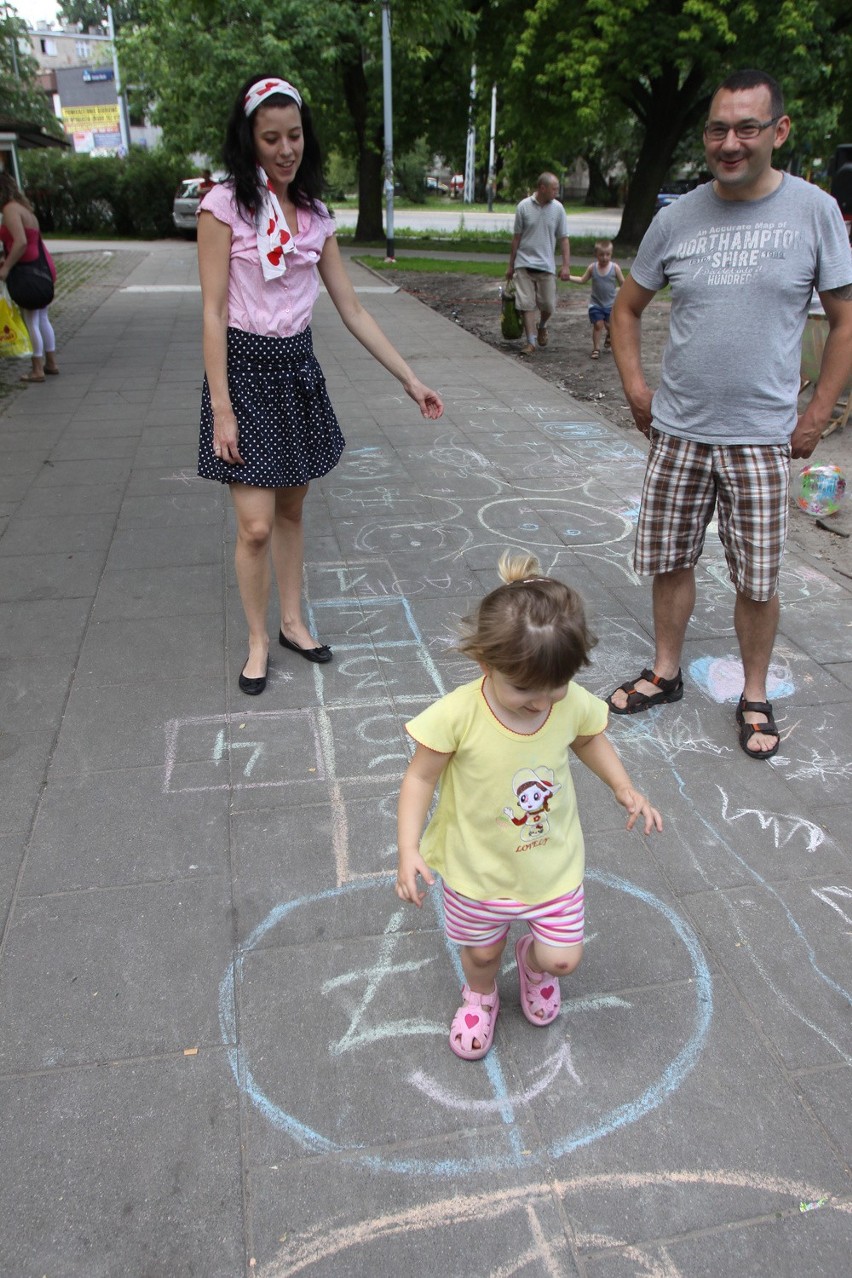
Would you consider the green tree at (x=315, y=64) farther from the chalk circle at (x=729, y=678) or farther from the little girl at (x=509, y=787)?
the little girl at (x=509, y=787)

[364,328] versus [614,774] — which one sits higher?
[364,328]

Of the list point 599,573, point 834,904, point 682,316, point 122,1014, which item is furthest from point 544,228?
point 122,1014

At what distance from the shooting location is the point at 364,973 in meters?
2.16

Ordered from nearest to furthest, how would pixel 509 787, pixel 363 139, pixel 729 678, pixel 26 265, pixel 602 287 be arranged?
pixel 509 787
pixel 729 678
pixel 26 265
pixel 602 287
pixel 363 139

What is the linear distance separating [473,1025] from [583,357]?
8781 mm

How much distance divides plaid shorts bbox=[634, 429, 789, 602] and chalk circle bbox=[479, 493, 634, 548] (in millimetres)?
1504

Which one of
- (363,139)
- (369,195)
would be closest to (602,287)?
(369,195)

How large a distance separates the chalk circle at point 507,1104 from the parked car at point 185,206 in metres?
24.6

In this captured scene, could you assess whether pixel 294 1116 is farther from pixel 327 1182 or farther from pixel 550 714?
pixel 550 714

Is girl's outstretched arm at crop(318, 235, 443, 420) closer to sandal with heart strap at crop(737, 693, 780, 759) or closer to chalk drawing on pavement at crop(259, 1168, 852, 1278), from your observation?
sandal with heart strap at crop(737, 693, 780, 759)

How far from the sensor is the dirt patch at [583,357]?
504 centimetres

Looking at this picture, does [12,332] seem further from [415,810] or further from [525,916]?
[525,916]

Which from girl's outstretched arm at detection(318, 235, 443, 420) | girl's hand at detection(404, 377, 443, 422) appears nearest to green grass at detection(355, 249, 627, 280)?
girl's outstretched arm at detection(318, 235, 443, 420)

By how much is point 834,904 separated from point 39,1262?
1.93 meters
